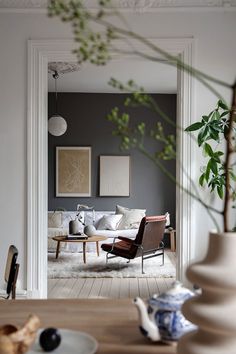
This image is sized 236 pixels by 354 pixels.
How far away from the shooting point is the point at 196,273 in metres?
1.04

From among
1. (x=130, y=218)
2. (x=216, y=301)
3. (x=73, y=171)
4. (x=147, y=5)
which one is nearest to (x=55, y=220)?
(x=73, y=171)

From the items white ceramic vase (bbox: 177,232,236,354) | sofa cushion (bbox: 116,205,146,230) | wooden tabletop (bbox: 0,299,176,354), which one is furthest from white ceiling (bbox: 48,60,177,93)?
white ceramic vase (bbox: 177,232,236,354)

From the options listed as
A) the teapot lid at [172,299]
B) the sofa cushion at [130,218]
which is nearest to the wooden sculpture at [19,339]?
the teapot lid at [172,299]

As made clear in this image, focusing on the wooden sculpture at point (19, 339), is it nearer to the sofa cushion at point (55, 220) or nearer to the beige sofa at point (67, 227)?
the beige sofa at point (67, 227)

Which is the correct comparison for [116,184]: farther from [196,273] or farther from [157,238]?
[196,273]

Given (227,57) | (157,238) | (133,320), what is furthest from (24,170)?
(157,238)

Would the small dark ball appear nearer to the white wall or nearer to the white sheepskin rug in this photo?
the white wall

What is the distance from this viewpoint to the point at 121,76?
7.70 metres

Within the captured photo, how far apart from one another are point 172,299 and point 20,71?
A: 3.34 m

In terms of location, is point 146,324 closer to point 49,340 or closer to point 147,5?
point 49,340

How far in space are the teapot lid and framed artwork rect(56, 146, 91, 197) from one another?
8.30 metres

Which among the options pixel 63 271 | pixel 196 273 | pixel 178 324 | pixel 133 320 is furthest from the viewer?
pixel 63 271

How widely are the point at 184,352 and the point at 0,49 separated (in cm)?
373

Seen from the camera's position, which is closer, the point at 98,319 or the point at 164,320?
the point at 164,320
